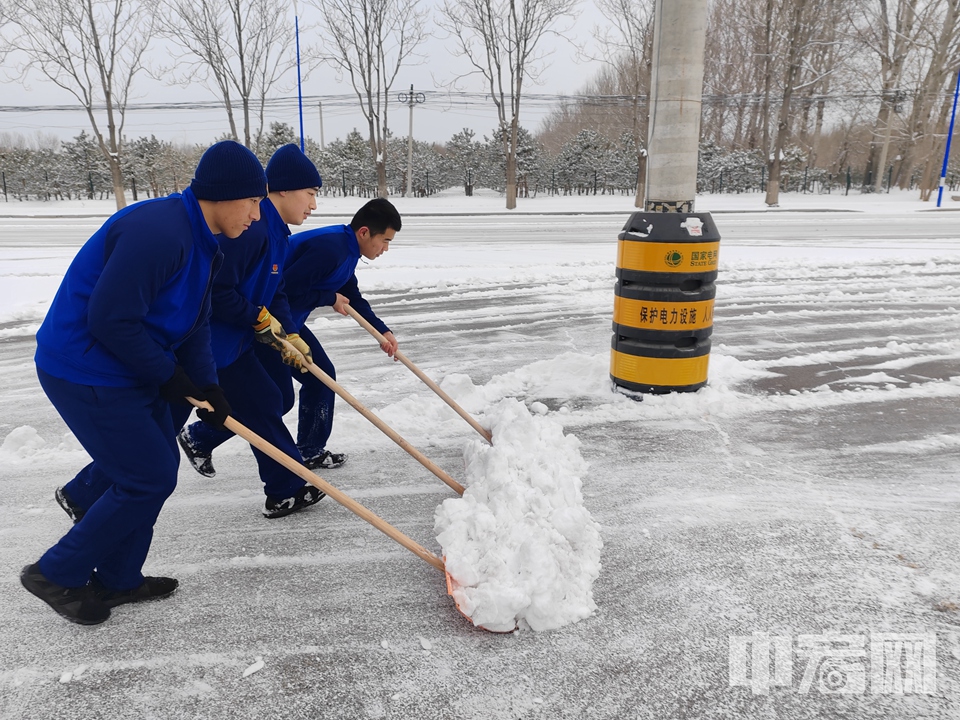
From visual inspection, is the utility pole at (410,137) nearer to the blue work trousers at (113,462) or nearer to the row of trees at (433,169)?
the row of trees at (433,169)

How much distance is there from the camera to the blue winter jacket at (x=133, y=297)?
1.97m

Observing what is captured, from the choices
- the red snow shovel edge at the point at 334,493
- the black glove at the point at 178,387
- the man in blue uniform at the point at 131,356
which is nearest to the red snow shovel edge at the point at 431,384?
the red snow shovel edge at the point at 334,493

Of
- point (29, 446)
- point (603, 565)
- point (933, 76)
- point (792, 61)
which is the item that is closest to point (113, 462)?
point (603, 565)

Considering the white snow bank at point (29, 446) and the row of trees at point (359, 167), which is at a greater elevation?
the row of trees at point (359, 167)

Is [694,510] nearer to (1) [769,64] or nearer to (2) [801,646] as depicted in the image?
(2) [801,646]

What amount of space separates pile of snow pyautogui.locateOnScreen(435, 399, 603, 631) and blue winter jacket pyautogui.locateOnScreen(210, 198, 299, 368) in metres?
1.23

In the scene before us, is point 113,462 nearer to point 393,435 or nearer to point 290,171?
point 393,435

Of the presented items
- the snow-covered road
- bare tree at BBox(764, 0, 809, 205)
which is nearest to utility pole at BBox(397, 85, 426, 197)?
bare tree at BBox(764, 0, 809, 205)

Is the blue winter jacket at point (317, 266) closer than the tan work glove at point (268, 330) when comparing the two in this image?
No

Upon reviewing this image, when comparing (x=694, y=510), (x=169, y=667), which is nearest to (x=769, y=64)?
(x=694, y=510)

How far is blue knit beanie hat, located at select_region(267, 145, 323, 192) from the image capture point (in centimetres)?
308

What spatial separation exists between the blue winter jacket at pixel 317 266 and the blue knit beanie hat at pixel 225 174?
117cm

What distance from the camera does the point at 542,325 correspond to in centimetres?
709

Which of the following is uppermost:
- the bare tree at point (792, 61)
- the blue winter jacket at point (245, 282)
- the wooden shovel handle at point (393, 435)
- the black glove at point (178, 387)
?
the bare tree at point (792, 61)
